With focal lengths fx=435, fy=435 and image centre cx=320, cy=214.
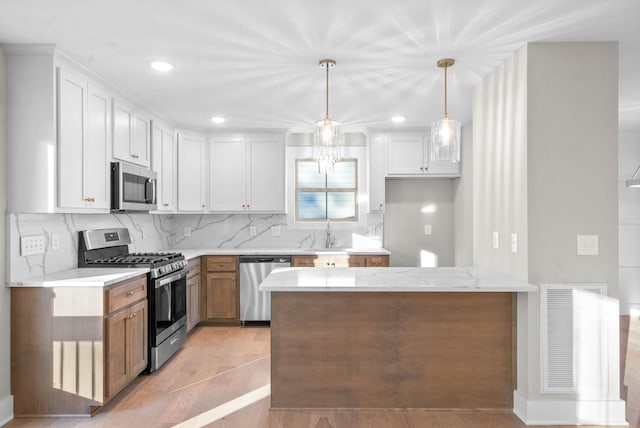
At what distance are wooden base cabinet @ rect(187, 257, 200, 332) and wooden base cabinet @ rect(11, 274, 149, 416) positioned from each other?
67.0 inches

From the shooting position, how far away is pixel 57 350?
108 inches

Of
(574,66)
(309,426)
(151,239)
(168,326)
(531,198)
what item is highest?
(574,66)

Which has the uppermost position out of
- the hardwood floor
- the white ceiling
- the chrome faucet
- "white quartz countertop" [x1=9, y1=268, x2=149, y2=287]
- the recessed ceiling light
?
the white ceiling

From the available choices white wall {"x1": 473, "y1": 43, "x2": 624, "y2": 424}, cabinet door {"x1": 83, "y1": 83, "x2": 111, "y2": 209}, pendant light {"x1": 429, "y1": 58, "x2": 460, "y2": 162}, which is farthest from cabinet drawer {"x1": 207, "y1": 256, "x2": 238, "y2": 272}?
white wall {"x1": 473, "y1": 43, "x2": 624, "y2": 424}

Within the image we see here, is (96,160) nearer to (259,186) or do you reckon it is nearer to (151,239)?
(151,239)

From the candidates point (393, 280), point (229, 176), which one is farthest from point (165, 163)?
point (393, 280)

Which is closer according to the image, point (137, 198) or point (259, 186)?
point (137, 198)

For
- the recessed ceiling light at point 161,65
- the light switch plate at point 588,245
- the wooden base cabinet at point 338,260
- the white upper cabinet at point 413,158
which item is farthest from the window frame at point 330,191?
the light switch plate at point 588,245

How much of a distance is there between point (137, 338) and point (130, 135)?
172cm

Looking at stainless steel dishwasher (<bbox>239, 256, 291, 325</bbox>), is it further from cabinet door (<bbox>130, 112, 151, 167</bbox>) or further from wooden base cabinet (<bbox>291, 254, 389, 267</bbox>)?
cabinet door (<bbox>130, 112, 151, 167</bbox>)

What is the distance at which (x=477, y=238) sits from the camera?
3.39 m

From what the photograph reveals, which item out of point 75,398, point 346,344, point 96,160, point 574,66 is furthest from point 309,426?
point 574,66

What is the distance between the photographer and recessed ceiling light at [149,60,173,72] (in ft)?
9.57

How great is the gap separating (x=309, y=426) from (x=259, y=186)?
3114 millimetres
